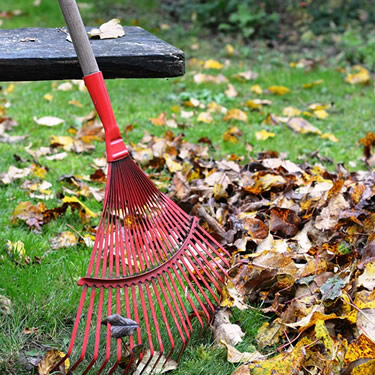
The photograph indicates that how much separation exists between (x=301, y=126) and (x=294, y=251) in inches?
73.9

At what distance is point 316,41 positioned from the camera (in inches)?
229

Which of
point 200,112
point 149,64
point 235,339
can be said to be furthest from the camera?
point 200,112

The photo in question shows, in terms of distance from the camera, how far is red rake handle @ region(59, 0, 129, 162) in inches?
63.7

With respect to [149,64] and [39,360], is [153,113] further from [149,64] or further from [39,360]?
[39,360]

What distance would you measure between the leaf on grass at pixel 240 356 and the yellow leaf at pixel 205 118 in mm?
2336

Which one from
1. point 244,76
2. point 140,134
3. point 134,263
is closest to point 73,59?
point 134,263

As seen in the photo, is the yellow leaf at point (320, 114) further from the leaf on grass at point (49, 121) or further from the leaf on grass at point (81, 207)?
the leaf on grass at point (81, 207)

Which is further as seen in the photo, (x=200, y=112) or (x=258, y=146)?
(x=200, y=112)

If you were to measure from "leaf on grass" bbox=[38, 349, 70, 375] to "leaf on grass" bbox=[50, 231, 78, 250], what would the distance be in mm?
680

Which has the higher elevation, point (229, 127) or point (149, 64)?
point (149, 64)

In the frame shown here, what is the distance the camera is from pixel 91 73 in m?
1.66

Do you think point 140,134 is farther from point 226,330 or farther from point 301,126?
point 226,330

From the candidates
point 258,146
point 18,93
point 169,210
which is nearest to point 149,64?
point 169,210

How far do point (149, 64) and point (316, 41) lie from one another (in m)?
4.48
